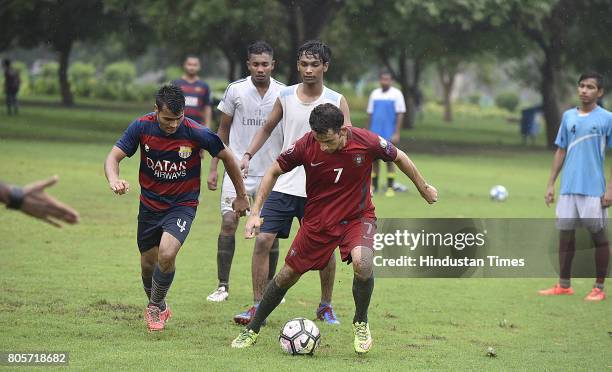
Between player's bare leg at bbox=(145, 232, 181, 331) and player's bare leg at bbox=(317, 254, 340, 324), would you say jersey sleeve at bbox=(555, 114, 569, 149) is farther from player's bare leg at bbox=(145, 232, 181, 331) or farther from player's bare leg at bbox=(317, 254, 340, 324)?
player's bare leg at bbox=(145, 232, 181, 331)

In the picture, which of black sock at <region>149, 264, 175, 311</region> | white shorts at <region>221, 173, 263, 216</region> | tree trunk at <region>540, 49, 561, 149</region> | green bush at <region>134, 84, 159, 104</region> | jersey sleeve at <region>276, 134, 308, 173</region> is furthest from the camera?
green bush at <region>134, 84, 159, 104</region>

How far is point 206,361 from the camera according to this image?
7.80 meters

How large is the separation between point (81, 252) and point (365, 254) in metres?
6.05

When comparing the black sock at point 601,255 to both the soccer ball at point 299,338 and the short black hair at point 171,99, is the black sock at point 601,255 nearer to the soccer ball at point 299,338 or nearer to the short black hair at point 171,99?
the soccer ball at point 299,338

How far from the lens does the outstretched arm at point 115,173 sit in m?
8.20

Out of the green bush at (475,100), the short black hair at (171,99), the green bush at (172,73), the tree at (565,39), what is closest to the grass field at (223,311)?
the short black hair at (171,99)

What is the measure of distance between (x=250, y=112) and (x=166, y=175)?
6.18ft

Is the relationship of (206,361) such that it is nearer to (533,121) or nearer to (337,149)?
(337,149)

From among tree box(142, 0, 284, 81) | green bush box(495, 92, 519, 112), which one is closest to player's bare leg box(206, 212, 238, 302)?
tree box(142, 0, 284, 81)

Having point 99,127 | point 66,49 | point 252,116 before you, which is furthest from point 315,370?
point 66,49

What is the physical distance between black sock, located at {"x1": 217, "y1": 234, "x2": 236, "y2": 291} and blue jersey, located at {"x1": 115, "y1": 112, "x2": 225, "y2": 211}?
5.79 ft

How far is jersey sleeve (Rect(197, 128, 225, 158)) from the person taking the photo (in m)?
8.72

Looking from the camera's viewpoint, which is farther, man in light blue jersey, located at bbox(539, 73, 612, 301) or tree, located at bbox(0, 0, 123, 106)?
tree, located at bbox(0, 0, 123, 106)

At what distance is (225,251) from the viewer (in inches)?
418
